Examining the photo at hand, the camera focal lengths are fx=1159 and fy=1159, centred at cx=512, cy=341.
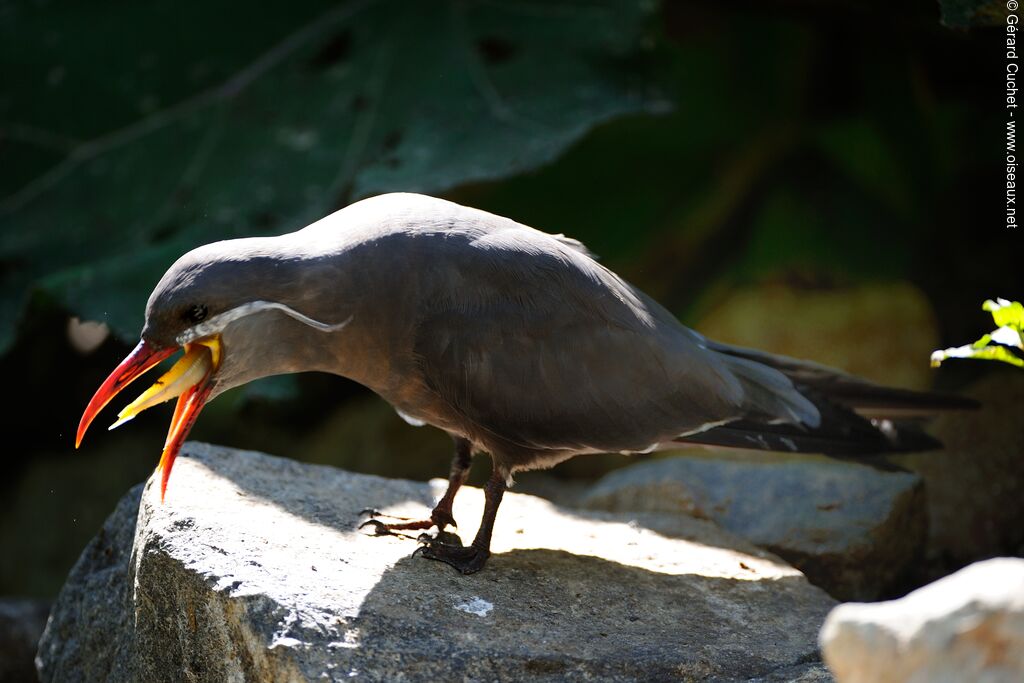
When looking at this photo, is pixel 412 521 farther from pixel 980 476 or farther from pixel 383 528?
pixel 980 476

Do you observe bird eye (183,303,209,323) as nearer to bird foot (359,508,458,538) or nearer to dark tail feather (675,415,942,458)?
bird foot (359,508,458,538)

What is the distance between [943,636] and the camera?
2154mm

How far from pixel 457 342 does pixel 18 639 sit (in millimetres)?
2629

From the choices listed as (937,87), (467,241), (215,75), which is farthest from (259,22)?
(937,87)

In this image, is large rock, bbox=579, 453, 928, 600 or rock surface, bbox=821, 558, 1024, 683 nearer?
rock surface, bbox=821, 558, 1024, 683

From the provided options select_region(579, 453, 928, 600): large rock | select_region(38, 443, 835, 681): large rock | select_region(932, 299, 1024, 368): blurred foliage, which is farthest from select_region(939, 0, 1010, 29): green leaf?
select_region(38, 443, 835, 681): large rock

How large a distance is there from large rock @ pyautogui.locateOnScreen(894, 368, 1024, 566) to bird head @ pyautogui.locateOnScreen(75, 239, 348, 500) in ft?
10.7

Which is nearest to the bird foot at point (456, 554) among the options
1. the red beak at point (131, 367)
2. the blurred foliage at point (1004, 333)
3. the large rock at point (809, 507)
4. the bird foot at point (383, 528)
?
the bird foot at point (383, 528)

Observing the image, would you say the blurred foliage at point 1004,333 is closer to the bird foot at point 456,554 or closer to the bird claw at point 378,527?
the bird foot at point 456,554

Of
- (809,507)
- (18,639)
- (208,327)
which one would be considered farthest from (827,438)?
(18,639)

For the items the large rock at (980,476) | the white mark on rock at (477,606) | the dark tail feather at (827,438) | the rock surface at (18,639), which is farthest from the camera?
the large rock at (980,476)

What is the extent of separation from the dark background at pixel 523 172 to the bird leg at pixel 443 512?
2.10m

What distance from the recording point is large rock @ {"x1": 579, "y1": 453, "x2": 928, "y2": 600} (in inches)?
182

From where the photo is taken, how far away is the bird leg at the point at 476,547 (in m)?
3.79
